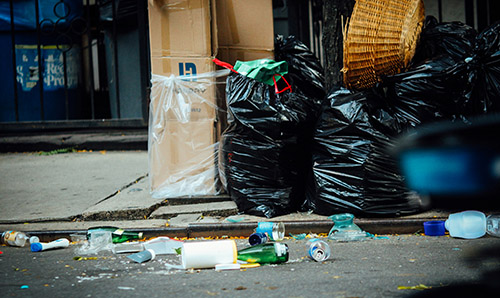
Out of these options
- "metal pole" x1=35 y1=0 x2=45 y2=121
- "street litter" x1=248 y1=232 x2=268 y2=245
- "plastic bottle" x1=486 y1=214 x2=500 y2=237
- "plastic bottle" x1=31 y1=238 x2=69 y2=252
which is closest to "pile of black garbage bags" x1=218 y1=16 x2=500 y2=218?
"plastic bottle" x1=486 y1=214 x2=500 y2=237

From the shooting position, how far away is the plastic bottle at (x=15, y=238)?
3.97 meters

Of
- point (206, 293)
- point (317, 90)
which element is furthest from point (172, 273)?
point (317, 90)

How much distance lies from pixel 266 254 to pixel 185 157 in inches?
67.4

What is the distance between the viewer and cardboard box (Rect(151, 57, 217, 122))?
477cm

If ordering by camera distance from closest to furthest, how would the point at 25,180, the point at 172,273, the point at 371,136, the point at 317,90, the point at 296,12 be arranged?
1. the point at 172,273
2. the point at 371,136
3. the point at 317,90
4. the point at 25,180
5. the point at 296,12

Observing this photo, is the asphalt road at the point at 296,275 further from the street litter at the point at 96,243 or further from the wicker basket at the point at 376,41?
the wicker basket at the point at 376,41

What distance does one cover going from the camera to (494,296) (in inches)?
94.8

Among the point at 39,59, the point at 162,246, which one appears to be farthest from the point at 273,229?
the point at 39,59

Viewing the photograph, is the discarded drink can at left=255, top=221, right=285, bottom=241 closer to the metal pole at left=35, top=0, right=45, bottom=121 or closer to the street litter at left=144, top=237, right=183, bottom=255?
the street litter at left=144, top=237, right=183, bottom=255

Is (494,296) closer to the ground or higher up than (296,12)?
closer to the ground

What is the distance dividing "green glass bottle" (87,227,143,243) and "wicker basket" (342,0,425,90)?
73.7 inches

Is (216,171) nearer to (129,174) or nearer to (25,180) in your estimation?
(129,174)

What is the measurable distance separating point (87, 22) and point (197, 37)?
→ 342 cm

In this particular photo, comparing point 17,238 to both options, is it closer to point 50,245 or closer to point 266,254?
point 50,245
